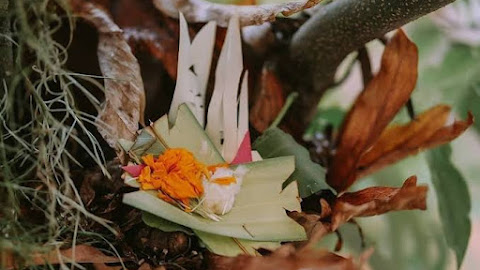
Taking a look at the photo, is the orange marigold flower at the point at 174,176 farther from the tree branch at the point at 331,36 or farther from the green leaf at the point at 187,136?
the tree branch at the point at 331,36

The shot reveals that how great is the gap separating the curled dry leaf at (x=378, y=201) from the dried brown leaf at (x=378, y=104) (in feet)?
0.24

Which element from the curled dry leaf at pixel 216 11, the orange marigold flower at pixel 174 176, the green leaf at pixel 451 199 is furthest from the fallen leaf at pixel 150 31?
the green leaf at pixel 451 199

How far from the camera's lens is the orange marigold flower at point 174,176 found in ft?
1.19

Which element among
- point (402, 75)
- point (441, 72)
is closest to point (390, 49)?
point (402, 75)

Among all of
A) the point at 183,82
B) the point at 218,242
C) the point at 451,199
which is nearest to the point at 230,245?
the point at 218,242

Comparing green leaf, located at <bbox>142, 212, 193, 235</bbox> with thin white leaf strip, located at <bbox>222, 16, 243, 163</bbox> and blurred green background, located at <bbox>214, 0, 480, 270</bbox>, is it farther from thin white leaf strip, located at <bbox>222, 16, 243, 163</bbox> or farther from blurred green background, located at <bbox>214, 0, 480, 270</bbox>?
blurred green background, located at <bbox>214, 0, 480, 270</bbox>

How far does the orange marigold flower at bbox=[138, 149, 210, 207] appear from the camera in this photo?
1.19 feet

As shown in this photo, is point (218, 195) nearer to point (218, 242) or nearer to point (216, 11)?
point (218, 242)

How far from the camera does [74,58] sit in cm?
45

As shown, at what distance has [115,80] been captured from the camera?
0.41 meters

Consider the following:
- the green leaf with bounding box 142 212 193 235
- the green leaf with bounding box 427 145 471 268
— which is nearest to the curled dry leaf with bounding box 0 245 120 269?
the green leaf with bounding box 142 212 193 235

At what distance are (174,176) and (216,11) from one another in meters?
0.14

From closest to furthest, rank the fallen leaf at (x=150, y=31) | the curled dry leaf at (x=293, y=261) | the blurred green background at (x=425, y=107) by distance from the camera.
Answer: the curled dry leaf at (x=293, y=261), the fallen leaf at (x=150, y=31), the blurred green background at (x=425, y=107)

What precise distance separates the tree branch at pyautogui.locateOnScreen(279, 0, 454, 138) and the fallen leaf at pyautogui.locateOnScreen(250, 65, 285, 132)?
0.02 m
